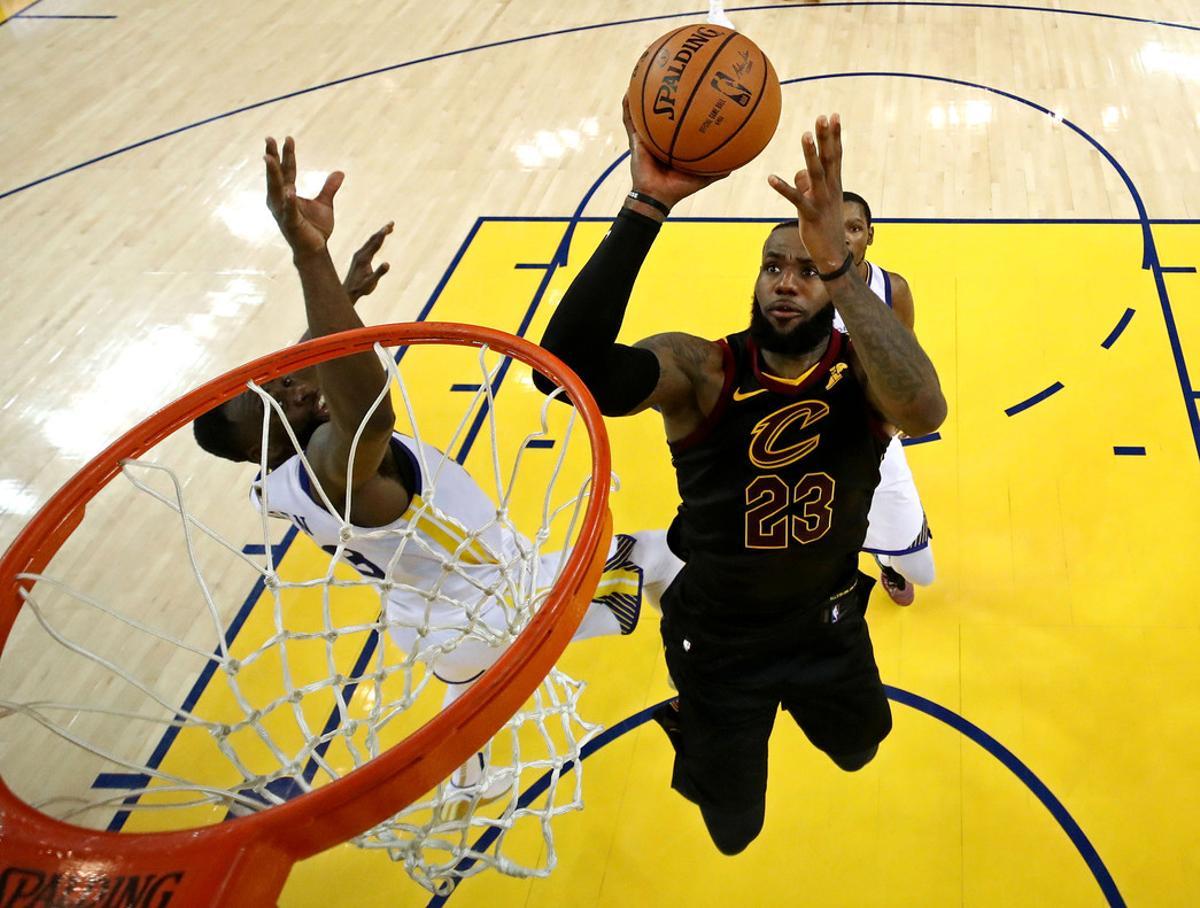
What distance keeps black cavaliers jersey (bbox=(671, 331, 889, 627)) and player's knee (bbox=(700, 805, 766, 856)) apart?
2.04ft

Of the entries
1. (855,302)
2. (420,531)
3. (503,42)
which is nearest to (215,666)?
(420,531)

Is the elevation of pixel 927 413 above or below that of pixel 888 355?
below

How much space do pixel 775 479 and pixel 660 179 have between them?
92 cm

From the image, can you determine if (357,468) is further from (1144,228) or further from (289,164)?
(1144,228)

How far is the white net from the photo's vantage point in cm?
280

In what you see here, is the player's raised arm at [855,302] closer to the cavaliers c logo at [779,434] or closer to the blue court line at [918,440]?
the cavaliers c logo at [779,434]

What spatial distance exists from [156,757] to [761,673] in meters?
2.37

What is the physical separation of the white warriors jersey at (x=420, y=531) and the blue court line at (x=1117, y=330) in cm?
334

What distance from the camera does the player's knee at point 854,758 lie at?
3.39m

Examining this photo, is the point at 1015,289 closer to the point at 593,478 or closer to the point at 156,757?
the point at 593,478

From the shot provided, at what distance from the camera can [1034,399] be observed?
5.01 metres

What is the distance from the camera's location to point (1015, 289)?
18.6ft

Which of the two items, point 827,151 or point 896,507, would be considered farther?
point 896,507

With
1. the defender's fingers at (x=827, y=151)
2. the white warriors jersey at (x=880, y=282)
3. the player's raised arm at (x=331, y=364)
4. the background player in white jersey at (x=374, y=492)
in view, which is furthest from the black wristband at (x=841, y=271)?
the white warriors jersey at (x=880, y=282)
